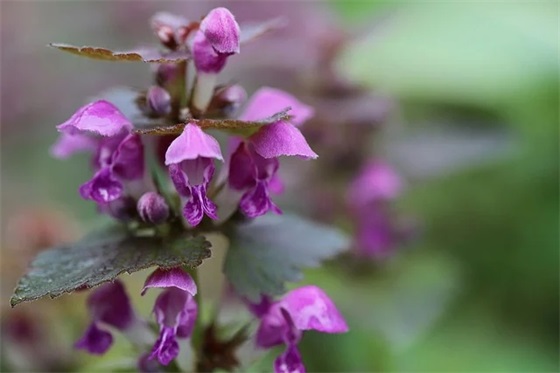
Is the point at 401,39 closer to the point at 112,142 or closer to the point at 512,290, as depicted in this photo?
the point at 512,290

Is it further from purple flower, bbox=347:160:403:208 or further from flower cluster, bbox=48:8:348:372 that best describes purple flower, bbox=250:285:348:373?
purple flower, bbox=347:160:403:208

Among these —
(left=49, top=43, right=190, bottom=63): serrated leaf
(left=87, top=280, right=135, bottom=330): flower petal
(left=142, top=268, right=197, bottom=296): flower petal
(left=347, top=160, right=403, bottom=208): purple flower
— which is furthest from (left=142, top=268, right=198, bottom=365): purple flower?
(left=347, top=160, right=403, bottom=208): purple flower

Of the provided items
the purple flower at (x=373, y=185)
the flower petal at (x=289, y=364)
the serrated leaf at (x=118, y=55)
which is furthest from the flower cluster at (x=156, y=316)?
the purple flower at (x=373, y=185)

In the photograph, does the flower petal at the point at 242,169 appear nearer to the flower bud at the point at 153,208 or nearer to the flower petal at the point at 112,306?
the flower bud at the point at 153,208

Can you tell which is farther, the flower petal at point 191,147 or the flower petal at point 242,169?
the flower petal at point 242,169

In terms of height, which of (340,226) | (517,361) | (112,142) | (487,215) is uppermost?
(112,142)

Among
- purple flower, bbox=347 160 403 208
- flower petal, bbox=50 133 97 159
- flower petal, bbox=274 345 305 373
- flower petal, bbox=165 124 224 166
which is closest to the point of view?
flower petal, bbox=165 124 224 166

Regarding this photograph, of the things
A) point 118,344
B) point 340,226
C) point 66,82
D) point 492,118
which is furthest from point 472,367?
point 66,82

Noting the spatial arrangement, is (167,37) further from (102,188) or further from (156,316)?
(156,316)
